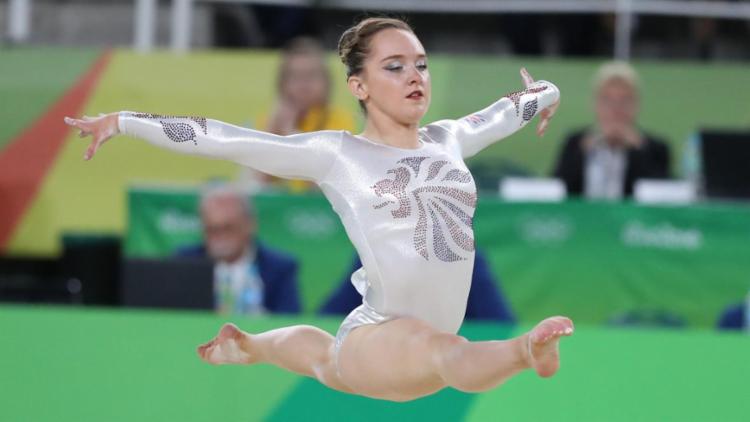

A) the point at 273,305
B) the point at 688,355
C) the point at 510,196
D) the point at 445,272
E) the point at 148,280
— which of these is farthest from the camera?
the point at 510,196

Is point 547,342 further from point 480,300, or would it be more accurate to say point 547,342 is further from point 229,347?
point 480,300

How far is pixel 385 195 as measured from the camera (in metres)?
3.44

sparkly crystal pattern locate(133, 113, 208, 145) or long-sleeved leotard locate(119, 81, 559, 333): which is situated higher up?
sparkly crystal pattern locate(133, 113, 208, 145)

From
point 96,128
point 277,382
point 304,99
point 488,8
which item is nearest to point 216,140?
point 96,128

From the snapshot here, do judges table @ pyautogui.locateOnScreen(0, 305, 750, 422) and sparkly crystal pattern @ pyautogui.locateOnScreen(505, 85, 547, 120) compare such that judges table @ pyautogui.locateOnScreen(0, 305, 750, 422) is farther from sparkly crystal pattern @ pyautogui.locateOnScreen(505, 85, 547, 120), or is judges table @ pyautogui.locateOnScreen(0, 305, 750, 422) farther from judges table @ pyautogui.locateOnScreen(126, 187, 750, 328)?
judges table @ pyautogui.locateOnScreen(126, 187, 750, 328)

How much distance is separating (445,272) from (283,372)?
1360 millimetres

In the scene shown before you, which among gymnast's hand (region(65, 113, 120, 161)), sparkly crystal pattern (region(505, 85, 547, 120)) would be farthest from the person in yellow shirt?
gymnast's hand (region(65, 113, 120, 161))

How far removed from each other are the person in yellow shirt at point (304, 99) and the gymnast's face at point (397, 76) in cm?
306

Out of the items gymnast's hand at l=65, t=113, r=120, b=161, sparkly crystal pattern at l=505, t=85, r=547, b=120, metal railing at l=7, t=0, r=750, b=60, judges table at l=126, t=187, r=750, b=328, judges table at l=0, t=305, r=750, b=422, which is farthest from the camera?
metal railing at l=7, t=0, r=750, b=60

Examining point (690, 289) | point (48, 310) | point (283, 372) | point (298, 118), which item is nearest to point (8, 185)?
point (298, 118)

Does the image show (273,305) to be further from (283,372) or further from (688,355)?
(688,355)

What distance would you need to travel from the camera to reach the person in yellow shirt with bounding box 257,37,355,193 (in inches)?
262

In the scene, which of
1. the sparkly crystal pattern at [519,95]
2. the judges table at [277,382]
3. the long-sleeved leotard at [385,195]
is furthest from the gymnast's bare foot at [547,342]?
the judges table at [277,382]

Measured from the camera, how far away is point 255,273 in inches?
233
